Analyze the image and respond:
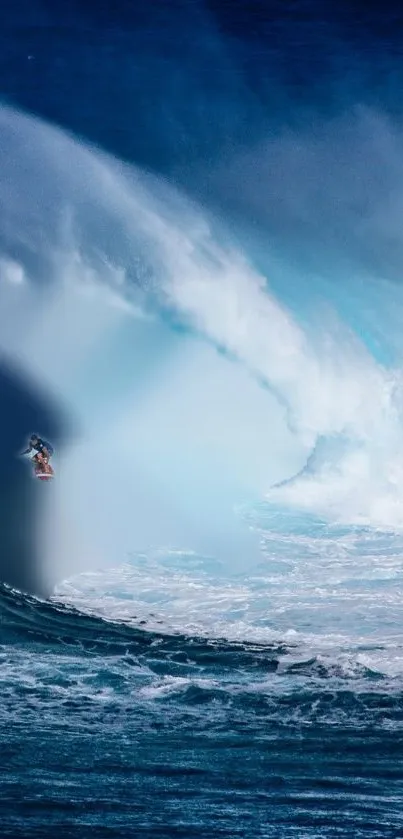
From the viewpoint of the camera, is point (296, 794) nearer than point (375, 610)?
Yes

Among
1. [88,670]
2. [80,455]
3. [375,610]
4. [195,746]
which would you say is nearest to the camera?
[195,746]

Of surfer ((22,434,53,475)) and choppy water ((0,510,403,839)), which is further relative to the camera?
surfer ((22,434,53,475))

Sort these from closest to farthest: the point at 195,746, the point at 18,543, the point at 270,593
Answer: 1. the point at 195,746
2. the point at 270,593
3. the point at 18,543

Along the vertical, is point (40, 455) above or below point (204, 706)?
above

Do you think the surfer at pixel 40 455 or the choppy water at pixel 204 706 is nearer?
the choppy water at pixel 204 706

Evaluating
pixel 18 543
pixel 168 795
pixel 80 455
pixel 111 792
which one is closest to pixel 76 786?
pixel 111 792

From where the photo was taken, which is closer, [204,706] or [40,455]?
[204,706]

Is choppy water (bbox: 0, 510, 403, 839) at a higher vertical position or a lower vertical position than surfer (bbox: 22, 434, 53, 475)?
lower

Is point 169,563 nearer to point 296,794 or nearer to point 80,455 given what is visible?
point 80,455

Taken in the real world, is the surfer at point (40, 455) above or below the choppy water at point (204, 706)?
above

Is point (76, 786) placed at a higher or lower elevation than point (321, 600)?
lower

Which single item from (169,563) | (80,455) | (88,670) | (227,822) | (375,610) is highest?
(80,455)
